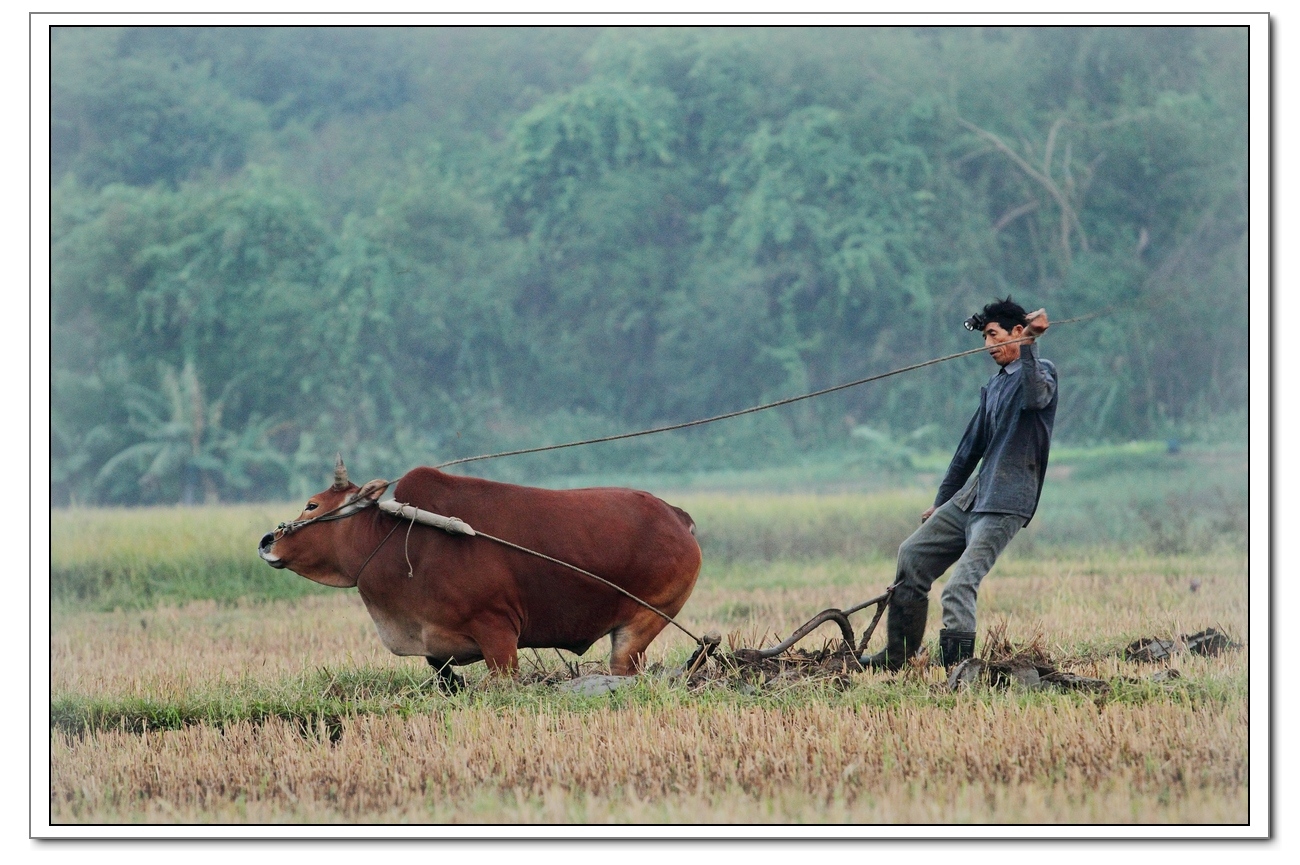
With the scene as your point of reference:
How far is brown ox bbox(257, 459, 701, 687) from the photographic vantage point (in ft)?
26.8

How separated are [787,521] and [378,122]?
1009 inches

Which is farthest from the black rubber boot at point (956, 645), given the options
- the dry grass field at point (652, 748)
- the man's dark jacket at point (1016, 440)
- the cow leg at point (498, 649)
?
the cow leg at point (498, 649)

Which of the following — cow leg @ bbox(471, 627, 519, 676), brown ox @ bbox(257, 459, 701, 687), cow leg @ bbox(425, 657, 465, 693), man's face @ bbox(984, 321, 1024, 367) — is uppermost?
man's face @ bbox(984, 321, 1024, 367)

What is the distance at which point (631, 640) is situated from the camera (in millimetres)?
8422

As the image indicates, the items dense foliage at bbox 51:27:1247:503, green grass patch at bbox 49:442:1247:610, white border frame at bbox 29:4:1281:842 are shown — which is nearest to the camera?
white border frame at bbox 29:4:1281:842

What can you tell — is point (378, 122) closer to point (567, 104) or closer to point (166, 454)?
point (567, 104)

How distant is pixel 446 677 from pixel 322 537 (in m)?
0.98

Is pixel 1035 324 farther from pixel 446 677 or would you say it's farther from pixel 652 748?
pixel 446 677

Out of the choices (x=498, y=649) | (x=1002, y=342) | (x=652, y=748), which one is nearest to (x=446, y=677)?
(x=498, y=649)

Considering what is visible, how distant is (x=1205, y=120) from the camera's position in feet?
114

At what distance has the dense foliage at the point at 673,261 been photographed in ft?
107

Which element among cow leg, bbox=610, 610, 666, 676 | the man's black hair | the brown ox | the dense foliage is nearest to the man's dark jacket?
the man's black hair

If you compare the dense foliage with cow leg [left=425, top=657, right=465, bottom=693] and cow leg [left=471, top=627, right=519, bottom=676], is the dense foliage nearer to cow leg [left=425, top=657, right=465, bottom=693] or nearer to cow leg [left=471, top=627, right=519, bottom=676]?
cow leg [left=425, top=657, right=465, bottom=693]
